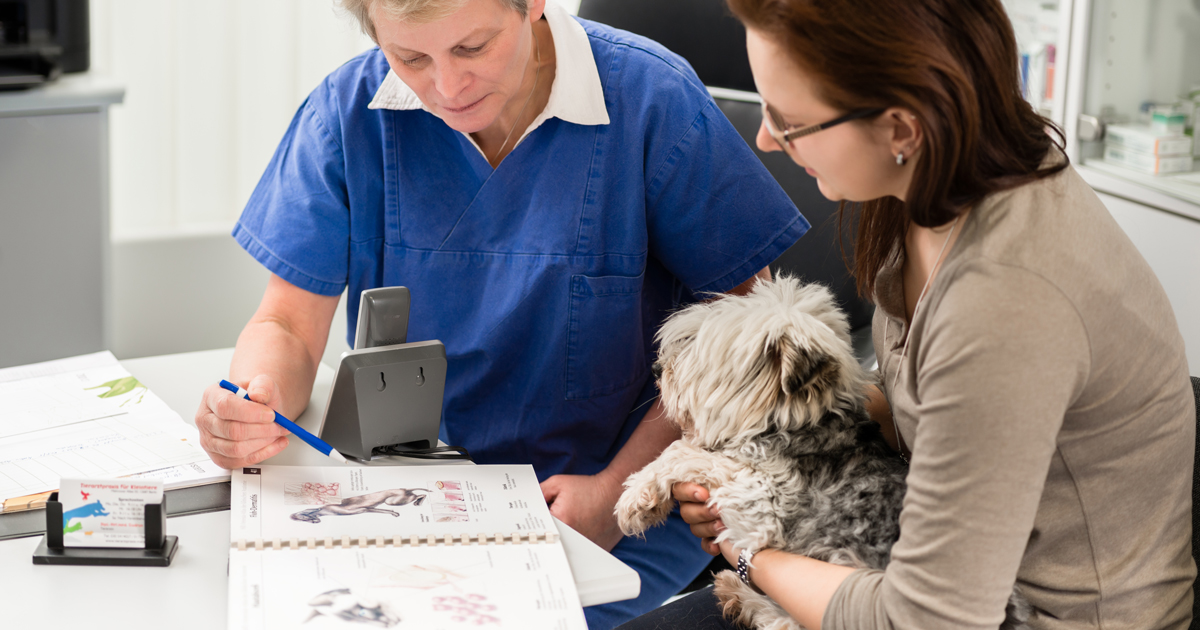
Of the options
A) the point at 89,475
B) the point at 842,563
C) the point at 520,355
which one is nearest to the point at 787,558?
the point at 842,563

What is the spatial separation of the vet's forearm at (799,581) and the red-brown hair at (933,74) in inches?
14.9

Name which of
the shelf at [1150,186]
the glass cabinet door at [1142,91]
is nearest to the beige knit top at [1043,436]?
the shelf at [1150,186]

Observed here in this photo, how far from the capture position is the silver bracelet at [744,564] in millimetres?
1054

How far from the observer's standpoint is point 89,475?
110 cm

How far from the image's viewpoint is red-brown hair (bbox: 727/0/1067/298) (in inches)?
32.0

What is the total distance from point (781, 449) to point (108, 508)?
73 centimetres

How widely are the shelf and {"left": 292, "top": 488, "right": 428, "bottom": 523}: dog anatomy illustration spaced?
1.82 meters

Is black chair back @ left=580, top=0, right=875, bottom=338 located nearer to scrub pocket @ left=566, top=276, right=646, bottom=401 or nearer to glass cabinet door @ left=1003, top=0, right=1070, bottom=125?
scrub pocket @ left=566, top=276, right=646, bottom=401

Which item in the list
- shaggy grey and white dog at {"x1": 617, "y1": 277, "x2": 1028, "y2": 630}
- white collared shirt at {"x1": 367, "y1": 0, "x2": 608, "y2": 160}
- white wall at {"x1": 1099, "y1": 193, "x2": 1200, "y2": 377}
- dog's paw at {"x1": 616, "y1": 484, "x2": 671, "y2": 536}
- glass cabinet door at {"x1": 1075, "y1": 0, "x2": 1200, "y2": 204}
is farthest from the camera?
glass cabinet door at {"x1": 1075, "y1": 0, "x2": 1200, "y2": 204}

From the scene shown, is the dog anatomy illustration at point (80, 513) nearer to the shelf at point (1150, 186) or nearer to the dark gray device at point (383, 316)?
the dark gray device at point (383, 316)

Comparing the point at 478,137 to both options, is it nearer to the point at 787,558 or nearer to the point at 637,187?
the point at 637,187

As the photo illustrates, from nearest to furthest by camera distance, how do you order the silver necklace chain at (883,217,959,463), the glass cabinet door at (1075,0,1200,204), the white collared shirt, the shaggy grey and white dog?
the silver necklace chain at (883,217,959,463) → the shaggy grey and white dog → the white collared shirt → the glass cabinet door at (1075,0,1200,204)

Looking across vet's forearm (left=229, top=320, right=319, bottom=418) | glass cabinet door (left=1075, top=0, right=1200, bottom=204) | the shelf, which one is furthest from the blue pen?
glass cabinet door (left=1075, top=0, right=1200, bottom=204)

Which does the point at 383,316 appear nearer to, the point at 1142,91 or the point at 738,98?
the point at 738,98
